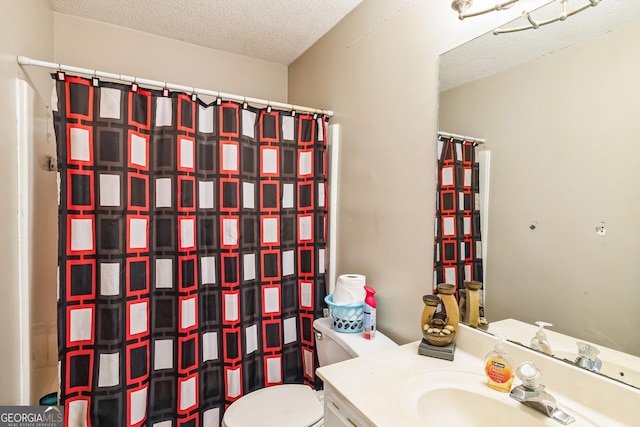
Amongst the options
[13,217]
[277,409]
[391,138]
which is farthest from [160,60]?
[277,409]

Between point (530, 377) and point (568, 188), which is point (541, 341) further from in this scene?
Answer: point (568, 188)

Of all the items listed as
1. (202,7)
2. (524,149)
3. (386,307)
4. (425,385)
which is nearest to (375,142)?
(524,149)

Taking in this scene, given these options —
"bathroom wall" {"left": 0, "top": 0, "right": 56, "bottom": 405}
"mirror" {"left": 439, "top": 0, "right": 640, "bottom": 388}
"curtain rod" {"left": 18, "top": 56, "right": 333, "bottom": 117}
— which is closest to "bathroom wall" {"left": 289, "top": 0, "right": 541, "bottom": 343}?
"mirror" {"left": 439, "top": 0, "right": 640, "bottom": 388}

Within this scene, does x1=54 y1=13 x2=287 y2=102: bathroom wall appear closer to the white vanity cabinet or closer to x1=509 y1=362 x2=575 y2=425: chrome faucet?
the white vanity cabinet

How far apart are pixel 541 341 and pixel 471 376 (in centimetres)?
22

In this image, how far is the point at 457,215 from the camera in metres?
1.12

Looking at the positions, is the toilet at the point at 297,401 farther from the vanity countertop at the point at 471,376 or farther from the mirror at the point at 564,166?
the mirror at the point at 564,166

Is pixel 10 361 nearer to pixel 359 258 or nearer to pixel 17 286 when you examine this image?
pixel 17 286

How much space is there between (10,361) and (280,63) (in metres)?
2.09

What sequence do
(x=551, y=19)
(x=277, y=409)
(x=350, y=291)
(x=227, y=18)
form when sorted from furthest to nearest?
(x=227, y=18) < (x=350, y=291) < (x=277, y=409) < (x=551, y=19)

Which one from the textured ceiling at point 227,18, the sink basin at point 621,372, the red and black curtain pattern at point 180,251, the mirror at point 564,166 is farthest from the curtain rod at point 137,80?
the sink basin at point 621,372

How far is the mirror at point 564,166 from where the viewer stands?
Result: 0.74 metres

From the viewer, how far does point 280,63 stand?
2209 millimetres

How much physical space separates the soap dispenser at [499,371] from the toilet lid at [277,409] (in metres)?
0.70
